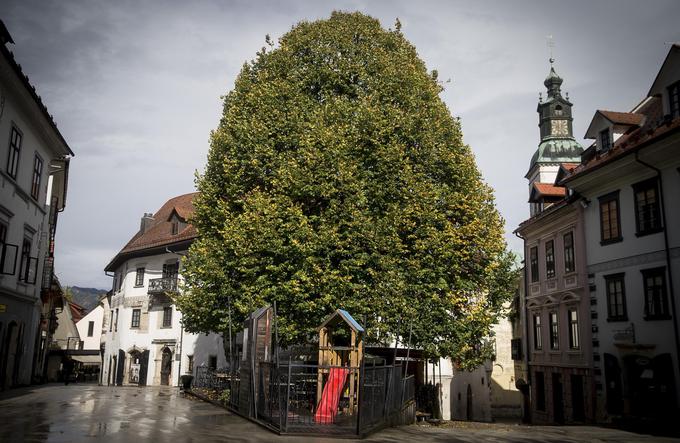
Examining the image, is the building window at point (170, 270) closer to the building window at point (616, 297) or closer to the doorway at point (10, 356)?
the doorway at point (10, 356)

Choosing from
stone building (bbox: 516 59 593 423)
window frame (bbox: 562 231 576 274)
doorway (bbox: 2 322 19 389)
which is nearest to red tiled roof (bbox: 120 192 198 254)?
doorway (bbox: 2 322 19 389)

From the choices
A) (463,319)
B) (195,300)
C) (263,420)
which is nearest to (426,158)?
(463,319)

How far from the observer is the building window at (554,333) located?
3077 cm

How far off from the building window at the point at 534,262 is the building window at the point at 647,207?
1094 cm

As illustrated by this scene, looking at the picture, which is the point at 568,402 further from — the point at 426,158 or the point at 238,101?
the point at 238,101

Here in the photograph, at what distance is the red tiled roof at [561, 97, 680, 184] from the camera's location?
2183cm

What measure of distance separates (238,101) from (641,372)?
2001 centimetres

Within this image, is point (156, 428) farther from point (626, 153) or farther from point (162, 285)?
point (162, 285)

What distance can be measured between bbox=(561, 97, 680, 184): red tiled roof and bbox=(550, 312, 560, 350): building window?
8.15 metres

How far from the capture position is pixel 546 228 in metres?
32.5

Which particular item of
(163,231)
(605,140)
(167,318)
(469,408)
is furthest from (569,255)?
(163,231)

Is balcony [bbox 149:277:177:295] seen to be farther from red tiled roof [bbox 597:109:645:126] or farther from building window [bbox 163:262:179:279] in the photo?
red tiled roof [bbox 597:109:645:126]

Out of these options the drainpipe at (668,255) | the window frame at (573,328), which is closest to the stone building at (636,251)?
the drainpipe at (668,255)

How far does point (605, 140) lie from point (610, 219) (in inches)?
150
